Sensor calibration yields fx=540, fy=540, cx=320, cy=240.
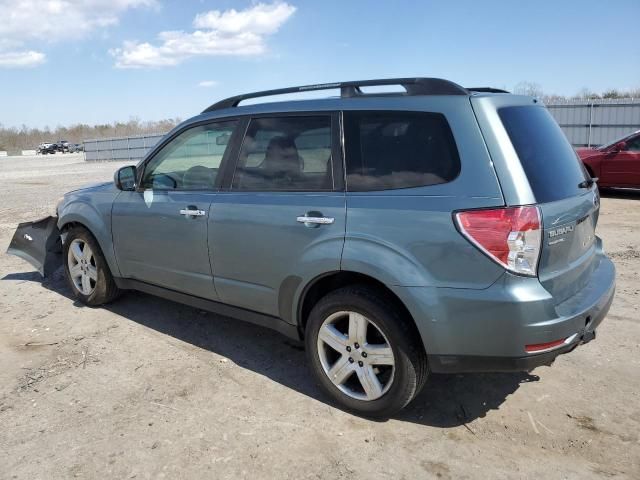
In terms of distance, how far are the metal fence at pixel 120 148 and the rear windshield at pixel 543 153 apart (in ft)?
103

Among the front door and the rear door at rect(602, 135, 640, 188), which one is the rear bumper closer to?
the front door

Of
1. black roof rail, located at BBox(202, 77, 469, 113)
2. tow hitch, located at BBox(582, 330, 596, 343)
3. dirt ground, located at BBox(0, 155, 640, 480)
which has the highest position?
black roof rail, located at BBox(202, 77, 469, 113)

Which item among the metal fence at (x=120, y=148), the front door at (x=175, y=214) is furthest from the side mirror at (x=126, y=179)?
the metal fence at (x=120, y=148)

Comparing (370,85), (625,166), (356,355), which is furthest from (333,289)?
(625,166)

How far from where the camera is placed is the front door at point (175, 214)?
406cm

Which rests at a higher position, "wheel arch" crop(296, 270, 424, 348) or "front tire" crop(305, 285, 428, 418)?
"wheel arch" crop(296, 270, 424, 348)

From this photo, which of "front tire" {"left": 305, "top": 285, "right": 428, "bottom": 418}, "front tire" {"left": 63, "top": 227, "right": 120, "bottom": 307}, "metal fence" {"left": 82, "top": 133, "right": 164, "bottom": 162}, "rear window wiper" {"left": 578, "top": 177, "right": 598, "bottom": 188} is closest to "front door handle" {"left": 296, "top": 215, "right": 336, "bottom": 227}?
"front tire" {"left": 305, "top": 285, "right": 428, "bottom": 418}

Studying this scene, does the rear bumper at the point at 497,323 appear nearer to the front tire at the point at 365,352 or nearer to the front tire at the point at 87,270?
the front tire at the point at 365,352

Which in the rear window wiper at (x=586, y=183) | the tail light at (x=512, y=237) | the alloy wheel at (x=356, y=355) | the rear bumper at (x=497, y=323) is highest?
the rear window wiper at (x=586, y=183)

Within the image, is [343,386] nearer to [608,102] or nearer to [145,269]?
[145,269]

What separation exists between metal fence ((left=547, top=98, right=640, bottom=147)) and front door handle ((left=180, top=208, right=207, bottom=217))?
18.1 m

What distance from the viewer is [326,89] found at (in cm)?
365

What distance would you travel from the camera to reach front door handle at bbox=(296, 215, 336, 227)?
3241 millimetres

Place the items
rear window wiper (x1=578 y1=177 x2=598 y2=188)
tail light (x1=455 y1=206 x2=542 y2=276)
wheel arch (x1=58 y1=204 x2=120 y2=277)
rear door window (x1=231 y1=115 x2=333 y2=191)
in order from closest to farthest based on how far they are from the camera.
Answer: tail light (x1=455 y1=206 x2=542 y2=276) < rear window wiper (x1=578 y1=177 x2=598 y2=188) < rear door window (x1=231 y1=115 x2=333 y2=191) < wheel arch (x1=58 y1=204 x2=120 y2=277)
